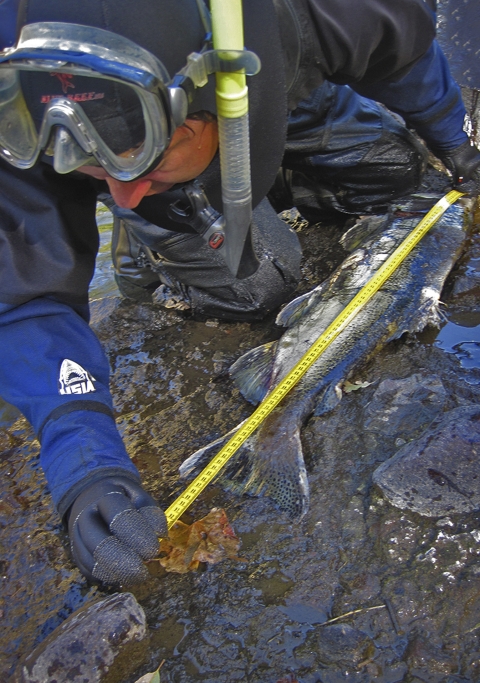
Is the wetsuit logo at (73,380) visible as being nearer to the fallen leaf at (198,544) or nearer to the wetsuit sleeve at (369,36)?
the fallen leaf at (198,544)

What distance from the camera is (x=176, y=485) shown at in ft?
8.64

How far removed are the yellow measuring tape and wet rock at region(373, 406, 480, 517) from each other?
68cm

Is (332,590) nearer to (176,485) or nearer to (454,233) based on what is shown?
(176,485)

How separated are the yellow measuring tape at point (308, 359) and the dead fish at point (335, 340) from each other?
34 millimetres

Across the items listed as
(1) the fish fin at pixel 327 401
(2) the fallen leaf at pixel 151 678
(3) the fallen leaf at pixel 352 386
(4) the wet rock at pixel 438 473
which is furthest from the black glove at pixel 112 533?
(3) the fallen leaf at pixel 352 386

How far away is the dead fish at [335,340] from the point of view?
8.27 feet

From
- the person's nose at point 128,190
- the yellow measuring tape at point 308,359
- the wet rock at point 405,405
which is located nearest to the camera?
the person's nose at point 128,190

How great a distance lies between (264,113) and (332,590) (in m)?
1.97

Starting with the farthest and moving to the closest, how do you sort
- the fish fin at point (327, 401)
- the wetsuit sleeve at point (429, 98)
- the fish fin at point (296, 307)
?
the fish fin at point (296, 307)
the wetsuit sleeve at point (429, 98)
the fish fin at point (327, 401)

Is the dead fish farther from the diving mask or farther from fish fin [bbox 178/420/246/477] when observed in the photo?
the diving mask

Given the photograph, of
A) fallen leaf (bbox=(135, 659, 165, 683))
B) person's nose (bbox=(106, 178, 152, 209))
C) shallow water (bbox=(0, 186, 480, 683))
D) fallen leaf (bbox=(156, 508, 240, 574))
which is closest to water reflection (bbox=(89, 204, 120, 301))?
shallow water (bbox=(0, 186, 480, 683))

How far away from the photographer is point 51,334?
236 cm

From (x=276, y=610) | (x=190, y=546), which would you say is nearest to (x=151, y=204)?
(x=190, y=546)

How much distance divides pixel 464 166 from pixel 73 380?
3.26 metres
